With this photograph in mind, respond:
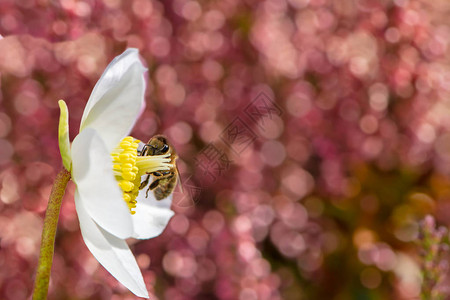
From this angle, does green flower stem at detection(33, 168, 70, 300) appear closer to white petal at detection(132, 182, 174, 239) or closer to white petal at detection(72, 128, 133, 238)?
white petal at detection(72, 128, 133, 238)

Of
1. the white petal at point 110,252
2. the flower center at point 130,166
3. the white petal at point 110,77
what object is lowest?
the white petal at point 110,252

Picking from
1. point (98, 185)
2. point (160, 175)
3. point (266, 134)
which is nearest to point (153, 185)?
point (160, 175)

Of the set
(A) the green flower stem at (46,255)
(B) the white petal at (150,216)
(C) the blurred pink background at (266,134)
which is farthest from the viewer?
(C) the blurred pink background at (266,134)

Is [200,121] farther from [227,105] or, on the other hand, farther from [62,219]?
[62,219]

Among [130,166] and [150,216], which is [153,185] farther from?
[130,166]

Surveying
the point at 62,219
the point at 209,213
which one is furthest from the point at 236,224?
the point at 62,219

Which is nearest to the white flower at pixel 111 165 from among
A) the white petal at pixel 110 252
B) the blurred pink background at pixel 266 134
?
the white petal at pixel 110 252

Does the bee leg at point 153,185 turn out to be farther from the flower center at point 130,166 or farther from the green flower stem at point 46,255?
the green flower stem at point 46,255
